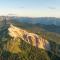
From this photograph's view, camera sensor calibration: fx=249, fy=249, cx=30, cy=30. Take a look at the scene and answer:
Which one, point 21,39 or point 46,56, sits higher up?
point 21,39

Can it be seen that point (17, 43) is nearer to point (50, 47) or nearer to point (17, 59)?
point (17, 59)

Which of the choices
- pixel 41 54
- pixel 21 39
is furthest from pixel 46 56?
pixel 21 39

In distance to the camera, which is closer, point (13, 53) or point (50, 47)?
point (13, 53)

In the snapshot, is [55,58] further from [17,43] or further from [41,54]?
[17,43]

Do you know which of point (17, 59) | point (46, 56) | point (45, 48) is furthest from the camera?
point (45, 48)

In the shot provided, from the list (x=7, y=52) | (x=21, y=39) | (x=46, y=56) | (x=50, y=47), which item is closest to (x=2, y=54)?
(x=7, y=52)

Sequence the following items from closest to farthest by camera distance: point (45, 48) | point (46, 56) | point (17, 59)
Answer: point (17, 59) → point (46, 56) → point (45, 48)

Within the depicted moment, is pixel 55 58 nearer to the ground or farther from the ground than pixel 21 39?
nearer to the ground

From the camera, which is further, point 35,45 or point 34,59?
point 35,45
